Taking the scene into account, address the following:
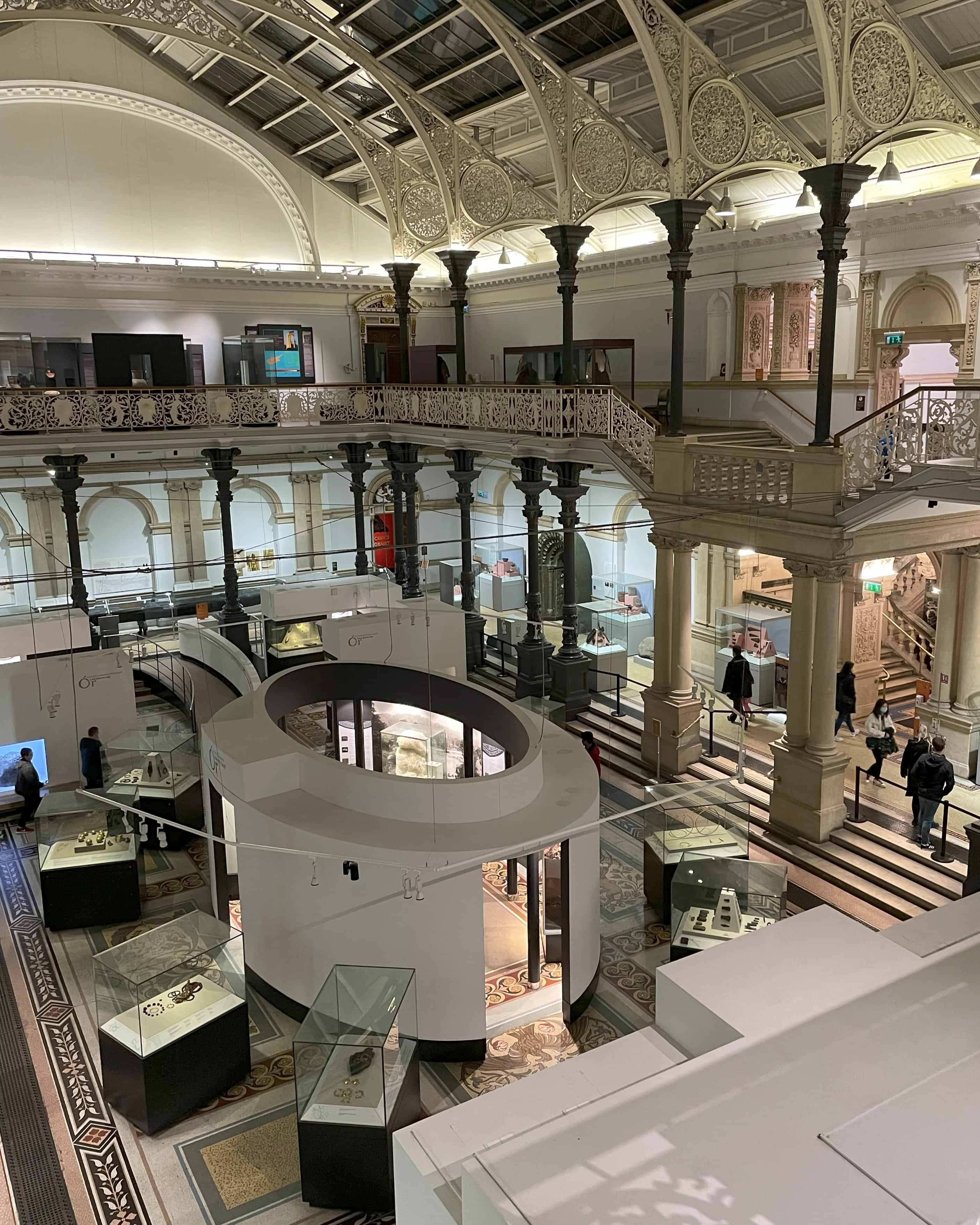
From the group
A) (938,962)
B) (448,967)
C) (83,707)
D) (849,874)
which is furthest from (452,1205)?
(83,707)

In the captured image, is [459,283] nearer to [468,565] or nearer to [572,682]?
[468,565]

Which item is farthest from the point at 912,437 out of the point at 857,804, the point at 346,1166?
the point at 346,1166

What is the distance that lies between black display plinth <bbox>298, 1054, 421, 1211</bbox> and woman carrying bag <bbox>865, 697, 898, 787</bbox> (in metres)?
7.93

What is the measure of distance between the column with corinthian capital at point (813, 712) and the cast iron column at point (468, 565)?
675 cm

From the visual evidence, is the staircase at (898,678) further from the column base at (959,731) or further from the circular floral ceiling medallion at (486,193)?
the circular floral ceiling medallion at (486,193)

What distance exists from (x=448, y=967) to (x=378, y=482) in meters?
19.3

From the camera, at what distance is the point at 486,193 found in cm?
1791

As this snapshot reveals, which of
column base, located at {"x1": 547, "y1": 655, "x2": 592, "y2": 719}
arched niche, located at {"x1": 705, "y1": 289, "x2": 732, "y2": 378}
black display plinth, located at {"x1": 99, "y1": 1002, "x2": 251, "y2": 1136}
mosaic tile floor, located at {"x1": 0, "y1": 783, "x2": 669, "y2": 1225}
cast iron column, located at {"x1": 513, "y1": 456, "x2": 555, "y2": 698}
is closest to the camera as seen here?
mosaic tile floor, located at {"x1": 0, "y1": 783, "x2": 669, "y2": 1225}

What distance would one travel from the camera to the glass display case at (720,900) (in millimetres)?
9117

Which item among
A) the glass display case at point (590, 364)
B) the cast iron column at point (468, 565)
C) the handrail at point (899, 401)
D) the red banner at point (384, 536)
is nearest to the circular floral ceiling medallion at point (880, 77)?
the handrail at point (899, 401)

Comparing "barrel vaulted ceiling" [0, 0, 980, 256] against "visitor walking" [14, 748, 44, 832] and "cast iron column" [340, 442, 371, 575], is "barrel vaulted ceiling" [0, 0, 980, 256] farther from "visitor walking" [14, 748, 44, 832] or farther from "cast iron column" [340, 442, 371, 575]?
"visitor walking" [14, 748, 44, 832]

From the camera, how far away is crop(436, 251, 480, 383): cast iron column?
18.9 meters

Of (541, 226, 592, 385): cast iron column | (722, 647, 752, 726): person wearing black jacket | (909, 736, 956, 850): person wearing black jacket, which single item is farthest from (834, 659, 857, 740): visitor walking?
(541, 226, 592, 385): cast iron column

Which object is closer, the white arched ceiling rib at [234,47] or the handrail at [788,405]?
the handrail at [788,405]
